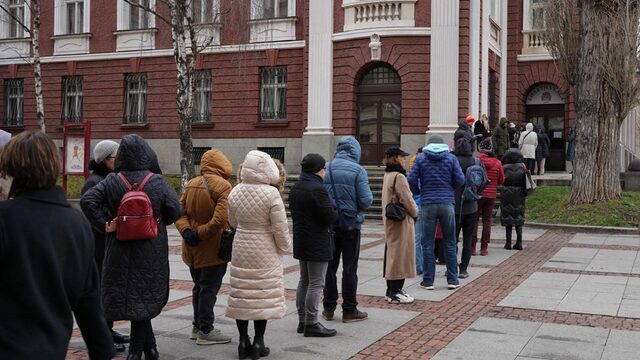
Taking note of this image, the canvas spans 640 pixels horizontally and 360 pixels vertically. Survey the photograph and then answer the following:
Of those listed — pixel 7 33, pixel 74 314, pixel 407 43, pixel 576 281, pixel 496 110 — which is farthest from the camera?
pixel 7 33

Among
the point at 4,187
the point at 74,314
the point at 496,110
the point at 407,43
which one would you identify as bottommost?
the point at 74,314

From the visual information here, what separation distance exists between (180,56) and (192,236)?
16.1 metres

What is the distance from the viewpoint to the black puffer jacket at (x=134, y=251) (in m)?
5.50

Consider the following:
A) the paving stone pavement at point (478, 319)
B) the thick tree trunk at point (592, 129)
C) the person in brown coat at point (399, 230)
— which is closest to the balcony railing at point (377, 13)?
the thick tree trunk at point (592, 129)

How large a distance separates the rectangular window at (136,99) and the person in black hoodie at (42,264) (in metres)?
26.6

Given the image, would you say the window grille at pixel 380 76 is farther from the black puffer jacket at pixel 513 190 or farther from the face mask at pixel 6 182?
the face mask at pixel 6 182

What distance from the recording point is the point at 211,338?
6.61 m

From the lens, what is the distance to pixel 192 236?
6414 mm

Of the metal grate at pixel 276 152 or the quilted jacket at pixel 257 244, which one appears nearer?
the quilted jacket at pixel 257 244

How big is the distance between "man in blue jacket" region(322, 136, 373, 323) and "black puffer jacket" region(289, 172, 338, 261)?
0.55 metres

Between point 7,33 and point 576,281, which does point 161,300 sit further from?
point 7,33

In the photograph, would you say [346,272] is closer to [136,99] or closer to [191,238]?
[191,238]

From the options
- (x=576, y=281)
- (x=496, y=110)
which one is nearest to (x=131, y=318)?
(x=576, y=281)

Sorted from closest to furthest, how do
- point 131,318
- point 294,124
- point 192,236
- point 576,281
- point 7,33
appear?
1. point 131,318
2. point 192,236
3. point 576,281
4. point 294,124
5. point 7,33
